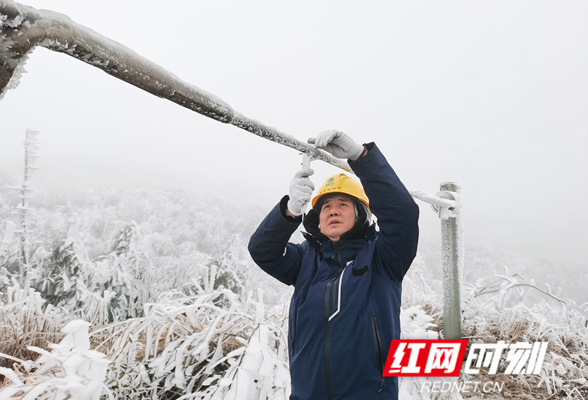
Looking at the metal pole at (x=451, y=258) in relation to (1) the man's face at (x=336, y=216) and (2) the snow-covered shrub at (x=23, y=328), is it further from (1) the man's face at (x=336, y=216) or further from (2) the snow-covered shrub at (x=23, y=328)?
(2) the snow-covered shrub at (x=23, y=328)

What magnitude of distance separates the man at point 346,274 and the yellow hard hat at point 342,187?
0.07 m

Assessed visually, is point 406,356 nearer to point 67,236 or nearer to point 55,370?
point 55,370

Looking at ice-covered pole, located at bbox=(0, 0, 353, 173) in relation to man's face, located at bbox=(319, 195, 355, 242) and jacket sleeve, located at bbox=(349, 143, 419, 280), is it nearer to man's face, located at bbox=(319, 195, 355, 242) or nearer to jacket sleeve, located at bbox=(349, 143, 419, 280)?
jacket sleeve, located at bbox=(349, 143, 419, 280)

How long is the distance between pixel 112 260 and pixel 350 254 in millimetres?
6861

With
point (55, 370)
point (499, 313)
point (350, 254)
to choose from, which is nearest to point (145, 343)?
point (55, 370)

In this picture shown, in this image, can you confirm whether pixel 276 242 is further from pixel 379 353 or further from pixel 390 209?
pixel 379 353

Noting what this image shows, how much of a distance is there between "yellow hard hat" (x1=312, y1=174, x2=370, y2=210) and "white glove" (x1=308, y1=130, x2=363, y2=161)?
41cm

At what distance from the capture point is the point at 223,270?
24.9 ft

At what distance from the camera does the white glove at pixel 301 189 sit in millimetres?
1947

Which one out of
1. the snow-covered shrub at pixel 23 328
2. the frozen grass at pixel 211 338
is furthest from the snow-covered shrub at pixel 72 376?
the snow-covered shrub at pixel 23 328

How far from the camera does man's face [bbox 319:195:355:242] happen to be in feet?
7.00
